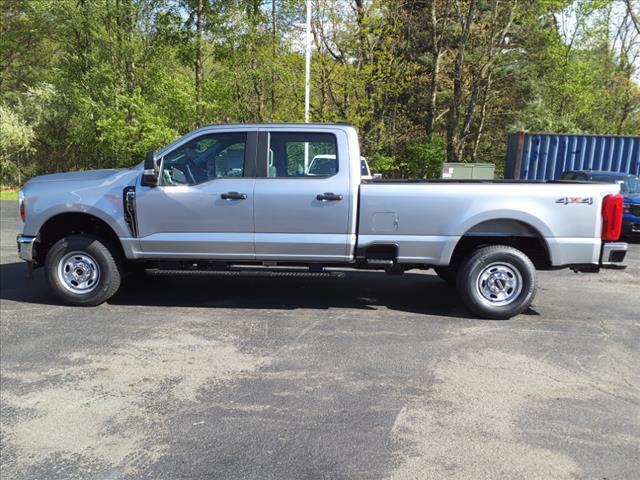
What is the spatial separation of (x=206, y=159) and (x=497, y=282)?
3541mm

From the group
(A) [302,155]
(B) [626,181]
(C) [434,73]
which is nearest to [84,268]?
(A) [302,155]

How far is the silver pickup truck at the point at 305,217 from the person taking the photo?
221 inches

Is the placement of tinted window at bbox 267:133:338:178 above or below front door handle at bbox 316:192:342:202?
above

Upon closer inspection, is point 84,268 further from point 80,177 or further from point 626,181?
point 626,181

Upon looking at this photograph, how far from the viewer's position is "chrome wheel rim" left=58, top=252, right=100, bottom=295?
6008mm

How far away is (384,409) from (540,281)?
17.3ft

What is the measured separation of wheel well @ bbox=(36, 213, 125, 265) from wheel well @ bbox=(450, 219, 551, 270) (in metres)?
4.02

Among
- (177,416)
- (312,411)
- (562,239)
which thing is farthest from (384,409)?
(562,239)

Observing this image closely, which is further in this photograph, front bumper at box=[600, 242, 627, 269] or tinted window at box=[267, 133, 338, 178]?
tinted window at box=[267, 133, 338, 178]

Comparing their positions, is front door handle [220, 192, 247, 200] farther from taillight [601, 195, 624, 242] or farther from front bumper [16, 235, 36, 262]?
taillight [601, 195, 624, 242]

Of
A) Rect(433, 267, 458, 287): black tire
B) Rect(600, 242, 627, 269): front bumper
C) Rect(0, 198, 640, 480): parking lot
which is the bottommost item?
Rect(0, 198, 640, 480): parking lot

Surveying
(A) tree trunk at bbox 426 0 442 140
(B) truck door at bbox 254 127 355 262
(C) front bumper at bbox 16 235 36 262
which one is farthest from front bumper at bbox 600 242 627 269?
(A) tree trunk at bbox 426 0 442 140

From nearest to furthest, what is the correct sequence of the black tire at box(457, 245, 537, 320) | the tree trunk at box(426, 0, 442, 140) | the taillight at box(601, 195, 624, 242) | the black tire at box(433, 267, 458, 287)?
1. the taillight at box(601, 195, 624, 242)
2. the black tire at box(457, 245, 537, 320)
3. the black tire at box(433, 267, 458, 287)
4. the tree trunk at box(426, 0, 442, 140)

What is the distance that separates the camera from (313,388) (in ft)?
13.2
